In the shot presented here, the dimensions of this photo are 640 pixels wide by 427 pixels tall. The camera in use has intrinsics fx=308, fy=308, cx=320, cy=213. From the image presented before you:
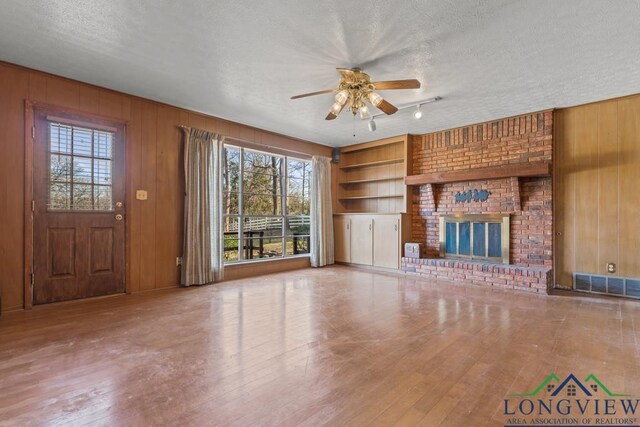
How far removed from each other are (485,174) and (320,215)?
3103 millimetres

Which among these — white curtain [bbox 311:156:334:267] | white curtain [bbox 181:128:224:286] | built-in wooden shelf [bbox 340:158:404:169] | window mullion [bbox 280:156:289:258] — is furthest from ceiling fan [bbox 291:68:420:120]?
white curtain [bbox 311:156:334:267]

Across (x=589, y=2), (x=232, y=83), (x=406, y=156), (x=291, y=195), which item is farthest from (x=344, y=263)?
(x=589, y=2)

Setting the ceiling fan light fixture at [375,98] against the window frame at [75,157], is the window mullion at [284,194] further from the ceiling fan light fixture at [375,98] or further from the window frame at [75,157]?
the ceiling fan light fixture at [375,98]

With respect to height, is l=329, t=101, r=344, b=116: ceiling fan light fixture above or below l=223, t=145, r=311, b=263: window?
above

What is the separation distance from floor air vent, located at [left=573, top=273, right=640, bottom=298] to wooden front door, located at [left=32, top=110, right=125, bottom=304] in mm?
6190

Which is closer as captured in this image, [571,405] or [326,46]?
[571,405]

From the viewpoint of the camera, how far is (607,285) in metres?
4.09

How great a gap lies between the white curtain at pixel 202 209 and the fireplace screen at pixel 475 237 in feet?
12.9

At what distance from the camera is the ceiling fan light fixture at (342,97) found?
332cm

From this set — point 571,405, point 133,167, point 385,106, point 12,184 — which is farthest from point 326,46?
point 12,184

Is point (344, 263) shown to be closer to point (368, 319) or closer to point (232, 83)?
point (368, 319)

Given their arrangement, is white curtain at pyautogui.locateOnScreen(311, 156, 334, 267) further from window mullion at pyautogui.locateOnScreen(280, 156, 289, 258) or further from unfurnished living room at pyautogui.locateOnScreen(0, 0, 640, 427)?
window mullion at pyautogui.locateOnScreen(280, 156, 289, 258)

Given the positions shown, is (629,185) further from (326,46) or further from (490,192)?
(326,46)

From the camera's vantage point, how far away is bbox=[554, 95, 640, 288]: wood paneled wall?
399 centimetres
